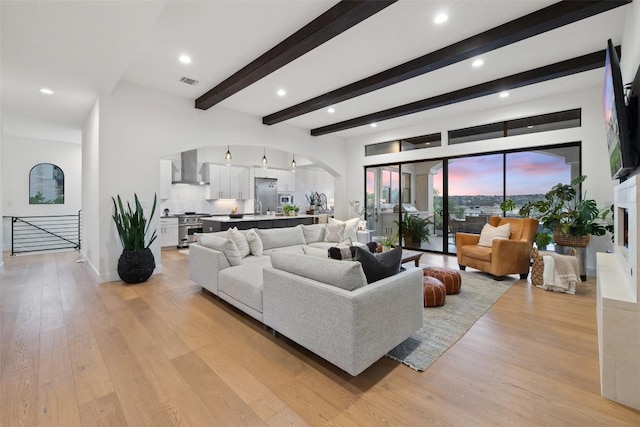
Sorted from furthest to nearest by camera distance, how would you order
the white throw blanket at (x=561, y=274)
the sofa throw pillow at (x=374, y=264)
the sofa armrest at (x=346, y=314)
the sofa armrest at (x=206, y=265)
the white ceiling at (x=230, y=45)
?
the white throw blanket at (x=561, y=274) < the sofa armrest at (x=206, y=265) < the white ceiling at (x=230, y=45) < the sofa throw pillow at (x=374, y=264) < the sofa armrest at (x=346, y=314)

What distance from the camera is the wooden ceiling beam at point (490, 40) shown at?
2562mm

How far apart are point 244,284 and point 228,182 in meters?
6.11

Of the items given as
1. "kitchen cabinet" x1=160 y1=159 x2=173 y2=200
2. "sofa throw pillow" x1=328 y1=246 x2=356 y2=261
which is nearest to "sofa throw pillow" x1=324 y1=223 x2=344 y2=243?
"sofa throw pillow" x1=328 y1=246 x2=356 y2=261

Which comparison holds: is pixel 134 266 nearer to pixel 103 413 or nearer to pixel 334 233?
pixel 103 413

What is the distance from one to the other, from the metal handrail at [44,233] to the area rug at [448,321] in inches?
325

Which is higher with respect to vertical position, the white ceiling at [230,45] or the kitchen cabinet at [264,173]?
the white ceiling at [230,45]

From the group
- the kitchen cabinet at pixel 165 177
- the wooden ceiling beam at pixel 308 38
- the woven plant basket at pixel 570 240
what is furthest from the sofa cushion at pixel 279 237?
the kitchen cabinet at pixel 165 177

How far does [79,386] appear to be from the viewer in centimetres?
192

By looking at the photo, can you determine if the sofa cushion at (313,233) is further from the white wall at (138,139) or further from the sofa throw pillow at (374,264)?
the sofa throw pillow at (374,264)

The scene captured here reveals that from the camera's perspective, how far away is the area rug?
90.9 inches

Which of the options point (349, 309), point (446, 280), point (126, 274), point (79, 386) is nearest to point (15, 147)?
point (126, 274)

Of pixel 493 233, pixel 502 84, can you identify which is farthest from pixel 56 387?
pixel 502 84

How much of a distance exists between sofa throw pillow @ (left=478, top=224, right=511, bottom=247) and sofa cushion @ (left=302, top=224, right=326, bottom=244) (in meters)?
2.80

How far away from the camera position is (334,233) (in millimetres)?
5332
